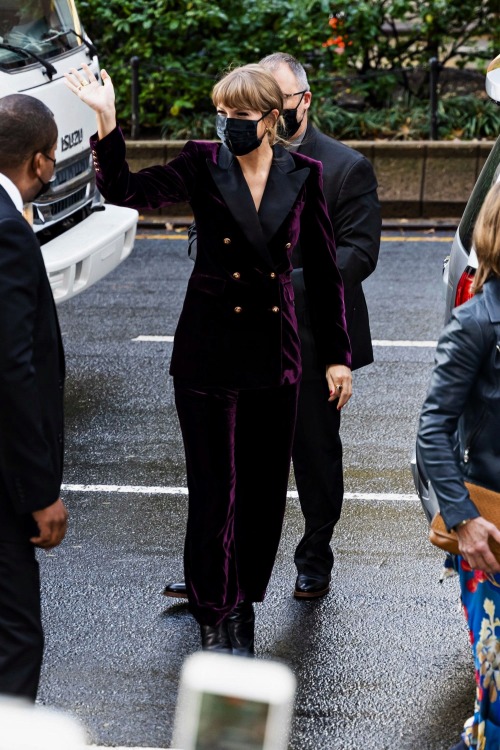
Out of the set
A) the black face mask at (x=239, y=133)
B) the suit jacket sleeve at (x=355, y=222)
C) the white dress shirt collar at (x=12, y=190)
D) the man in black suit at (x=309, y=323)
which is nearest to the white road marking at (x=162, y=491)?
the man in black suit at (x=309, y=323)

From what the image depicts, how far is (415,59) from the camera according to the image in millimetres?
15109

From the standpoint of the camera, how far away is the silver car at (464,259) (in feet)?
12.7

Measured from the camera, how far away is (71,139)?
754 cm

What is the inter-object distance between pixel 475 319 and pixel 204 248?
125 centimetres

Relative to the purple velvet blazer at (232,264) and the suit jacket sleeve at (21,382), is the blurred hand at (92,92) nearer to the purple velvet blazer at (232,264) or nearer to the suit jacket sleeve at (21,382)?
the purple velvet blazer at (232,264)

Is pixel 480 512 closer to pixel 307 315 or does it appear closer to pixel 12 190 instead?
pixel 12 190

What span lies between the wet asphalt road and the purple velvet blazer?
1037 millimetres

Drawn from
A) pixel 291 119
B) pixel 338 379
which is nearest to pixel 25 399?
pixel 338 379

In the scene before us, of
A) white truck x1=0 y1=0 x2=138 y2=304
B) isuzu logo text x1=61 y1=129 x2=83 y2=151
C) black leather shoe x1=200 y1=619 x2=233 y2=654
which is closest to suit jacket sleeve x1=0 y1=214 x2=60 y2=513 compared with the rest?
black leather shoe x1=200 y1=619 x2=233 y2=654

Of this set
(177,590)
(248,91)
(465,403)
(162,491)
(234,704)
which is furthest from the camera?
(162,491)

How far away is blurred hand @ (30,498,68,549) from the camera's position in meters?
3.04

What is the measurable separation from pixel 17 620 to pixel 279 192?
1.66 metres

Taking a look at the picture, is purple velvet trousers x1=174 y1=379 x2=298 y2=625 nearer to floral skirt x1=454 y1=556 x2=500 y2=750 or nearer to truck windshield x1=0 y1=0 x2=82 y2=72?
floral skirt x1=454 y1=556 x2=500 y2=750

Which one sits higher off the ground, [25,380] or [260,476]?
[25,380]
